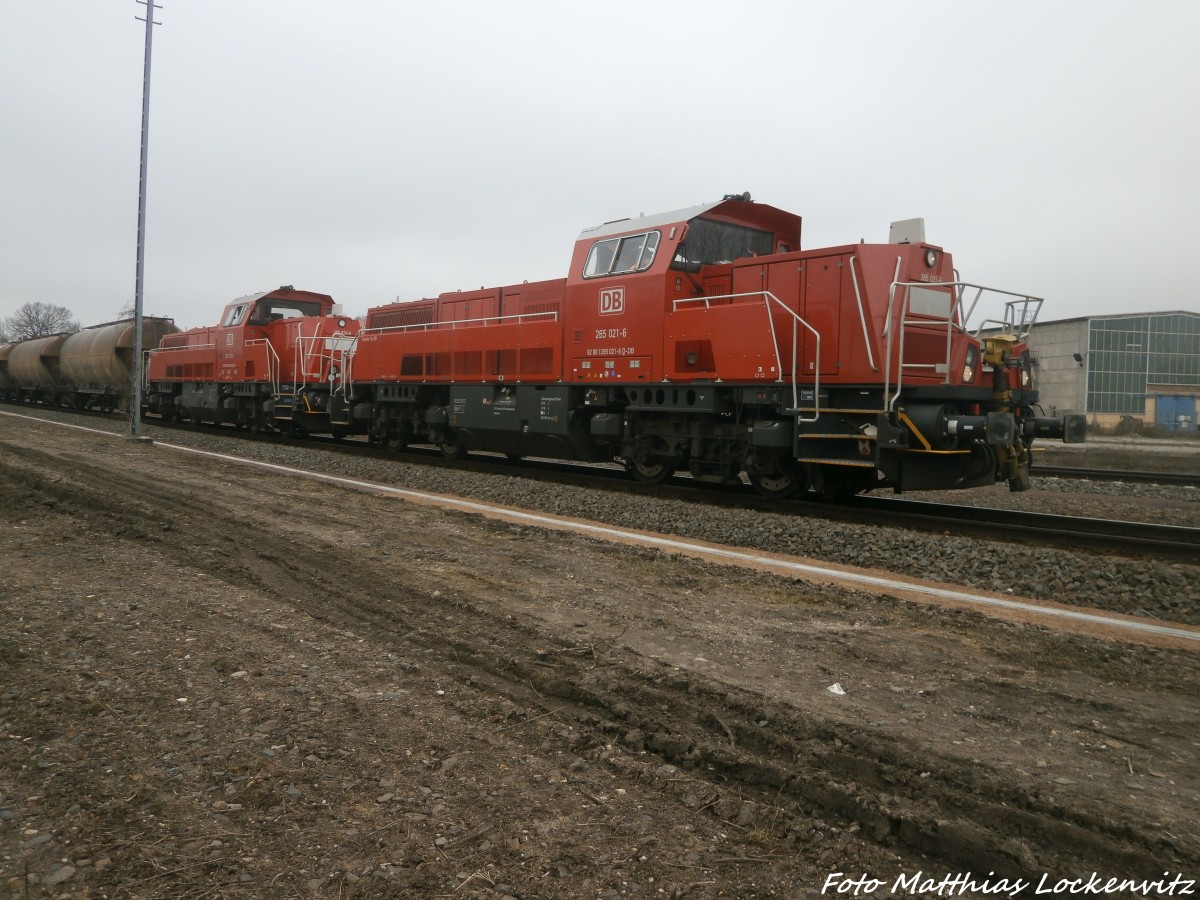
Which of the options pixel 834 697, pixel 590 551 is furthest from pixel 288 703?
pixel 590 551

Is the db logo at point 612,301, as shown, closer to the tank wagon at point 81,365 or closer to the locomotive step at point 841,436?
the locomotive step at point 841,436

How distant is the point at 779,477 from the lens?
1088 cm

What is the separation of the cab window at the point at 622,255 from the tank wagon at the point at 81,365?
22245 mm

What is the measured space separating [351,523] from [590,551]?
271 cm

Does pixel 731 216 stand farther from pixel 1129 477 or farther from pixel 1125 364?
pixel 1125 364

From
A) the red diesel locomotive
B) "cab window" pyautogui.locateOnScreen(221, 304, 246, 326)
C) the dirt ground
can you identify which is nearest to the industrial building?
"cab window" pyautogui.locateOnScreen(221, 304, 246, 326)

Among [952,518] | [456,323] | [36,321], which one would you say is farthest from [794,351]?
[36,321]

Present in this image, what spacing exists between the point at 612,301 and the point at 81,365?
2722 centimetres

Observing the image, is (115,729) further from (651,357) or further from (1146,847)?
(651,357)

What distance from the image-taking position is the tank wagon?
2864 cm

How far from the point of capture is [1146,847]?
2660mm

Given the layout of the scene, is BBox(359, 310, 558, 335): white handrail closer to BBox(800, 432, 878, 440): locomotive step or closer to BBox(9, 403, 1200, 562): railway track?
BBox(9, 403, 1200, 562): railway track

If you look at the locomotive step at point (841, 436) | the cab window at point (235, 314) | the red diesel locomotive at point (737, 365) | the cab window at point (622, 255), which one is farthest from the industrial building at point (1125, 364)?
the locomotive step at point (841, 436)

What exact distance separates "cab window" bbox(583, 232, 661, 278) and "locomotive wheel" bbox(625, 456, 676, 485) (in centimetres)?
284
